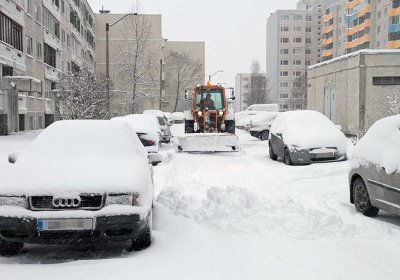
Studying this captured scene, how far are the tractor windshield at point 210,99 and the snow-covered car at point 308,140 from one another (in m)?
6.31

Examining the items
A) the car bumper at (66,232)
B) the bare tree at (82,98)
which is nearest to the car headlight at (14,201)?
the car bumper at (66,232)

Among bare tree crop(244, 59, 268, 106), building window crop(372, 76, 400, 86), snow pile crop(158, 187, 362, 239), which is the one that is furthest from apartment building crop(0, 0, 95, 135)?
bare tree crop(244, 59, 268, 106)

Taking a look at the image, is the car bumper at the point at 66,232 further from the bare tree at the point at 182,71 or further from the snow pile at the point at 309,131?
the bare tree at the point at 182,71

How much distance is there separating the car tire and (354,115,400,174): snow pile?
493 cm

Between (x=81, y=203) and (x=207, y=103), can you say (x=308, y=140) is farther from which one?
(x=81, y=203)

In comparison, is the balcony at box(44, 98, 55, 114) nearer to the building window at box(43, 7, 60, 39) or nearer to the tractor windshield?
the building window at box(43, 7, 60, 39)

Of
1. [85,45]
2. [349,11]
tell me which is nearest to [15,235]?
[85,45]

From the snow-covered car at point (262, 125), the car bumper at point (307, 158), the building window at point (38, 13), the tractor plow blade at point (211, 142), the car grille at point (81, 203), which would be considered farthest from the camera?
the building window at point (38, 13)

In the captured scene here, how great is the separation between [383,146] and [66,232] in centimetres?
480

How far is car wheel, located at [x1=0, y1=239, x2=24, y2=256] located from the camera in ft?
16.6

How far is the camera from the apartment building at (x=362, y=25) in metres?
68.8

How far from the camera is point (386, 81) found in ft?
85.7

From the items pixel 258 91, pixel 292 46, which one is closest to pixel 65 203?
pixel 258 91

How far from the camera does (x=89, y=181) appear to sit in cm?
500
